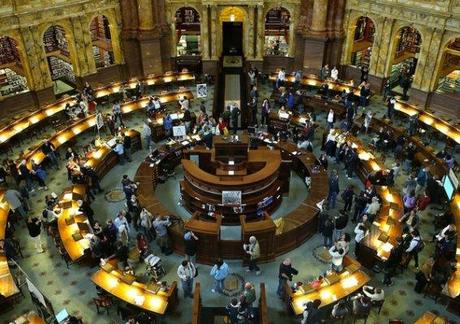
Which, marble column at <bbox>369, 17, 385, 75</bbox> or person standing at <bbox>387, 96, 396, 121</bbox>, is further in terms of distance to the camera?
marble column at <bbox>369, 17, 385, 75</bbox>

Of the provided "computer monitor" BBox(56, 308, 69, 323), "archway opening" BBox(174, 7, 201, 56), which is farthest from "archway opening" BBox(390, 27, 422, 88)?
"computer monitor" BBox(56, 308, 69, 323)

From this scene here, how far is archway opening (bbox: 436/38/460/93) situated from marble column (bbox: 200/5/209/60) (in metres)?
14.1

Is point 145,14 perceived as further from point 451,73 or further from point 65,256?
point 451,73

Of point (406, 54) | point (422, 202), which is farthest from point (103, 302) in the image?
point (406, 54)

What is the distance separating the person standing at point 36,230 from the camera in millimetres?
15484

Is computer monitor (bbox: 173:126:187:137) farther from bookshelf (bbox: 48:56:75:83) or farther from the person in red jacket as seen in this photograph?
bookshelf (bbox: 48:56:75:83)

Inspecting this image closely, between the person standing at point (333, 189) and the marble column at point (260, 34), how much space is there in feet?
46.2

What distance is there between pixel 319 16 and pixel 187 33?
9688mm

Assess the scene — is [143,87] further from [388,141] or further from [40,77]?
[388,141]

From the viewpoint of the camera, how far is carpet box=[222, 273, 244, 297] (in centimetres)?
1471

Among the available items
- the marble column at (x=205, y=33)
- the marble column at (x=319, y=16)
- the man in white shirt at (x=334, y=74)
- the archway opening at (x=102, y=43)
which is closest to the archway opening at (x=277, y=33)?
the marble column at (x=319, y=16)

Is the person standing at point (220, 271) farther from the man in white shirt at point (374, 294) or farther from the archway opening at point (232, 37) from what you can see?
→ the archway opening at point (232, 37)

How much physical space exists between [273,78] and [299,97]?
3.62 metres

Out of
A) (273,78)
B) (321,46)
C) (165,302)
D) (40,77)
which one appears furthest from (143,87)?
(165,302)
